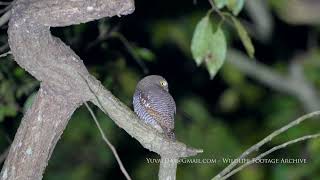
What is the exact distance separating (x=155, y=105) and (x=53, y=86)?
2.27 feet

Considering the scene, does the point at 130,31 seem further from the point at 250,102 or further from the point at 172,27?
the point at 250,102

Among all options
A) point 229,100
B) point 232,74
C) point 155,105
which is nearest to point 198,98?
point 229,100

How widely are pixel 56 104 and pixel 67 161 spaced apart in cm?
429

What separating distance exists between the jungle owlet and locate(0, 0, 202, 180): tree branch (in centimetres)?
50

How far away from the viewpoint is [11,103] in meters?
4.25

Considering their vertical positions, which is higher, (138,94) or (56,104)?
(56,104)

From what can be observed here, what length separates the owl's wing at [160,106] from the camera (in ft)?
9.88

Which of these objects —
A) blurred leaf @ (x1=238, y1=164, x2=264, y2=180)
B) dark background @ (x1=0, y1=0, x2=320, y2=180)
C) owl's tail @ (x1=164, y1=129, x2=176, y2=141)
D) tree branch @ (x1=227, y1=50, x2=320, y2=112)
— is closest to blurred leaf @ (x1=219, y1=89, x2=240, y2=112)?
dark background @ (x1=0, y1=0, x2=320, y2=180)

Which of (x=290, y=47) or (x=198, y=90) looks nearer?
(x=290, y=47)

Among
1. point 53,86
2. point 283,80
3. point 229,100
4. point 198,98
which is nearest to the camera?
point 53,86

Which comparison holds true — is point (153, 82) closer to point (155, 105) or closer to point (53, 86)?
point (155, 105)

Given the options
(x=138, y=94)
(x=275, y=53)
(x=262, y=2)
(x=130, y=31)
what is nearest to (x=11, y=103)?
(x=138, y=94)

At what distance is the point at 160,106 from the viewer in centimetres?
307

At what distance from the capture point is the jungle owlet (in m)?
3.01
